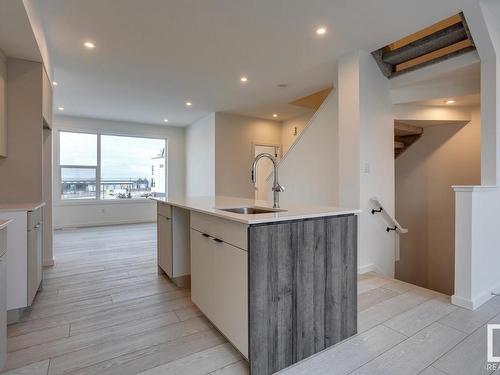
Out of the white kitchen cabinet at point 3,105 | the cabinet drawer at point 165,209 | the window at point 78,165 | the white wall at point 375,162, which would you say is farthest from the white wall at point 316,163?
the window at point 78,165

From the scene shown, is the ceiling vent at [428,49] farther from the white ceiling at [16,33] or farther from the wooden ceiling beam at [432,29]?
the white ceiling at [16,33]

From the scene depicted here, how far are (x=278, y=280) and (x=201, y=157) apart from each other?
18.1 feet

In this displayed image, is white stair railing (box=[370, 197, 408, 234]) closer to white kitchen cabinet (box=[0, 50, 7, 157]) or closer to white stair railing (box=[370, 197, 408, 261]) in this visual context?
white stair railing (box=[370, 197, 408, 261])

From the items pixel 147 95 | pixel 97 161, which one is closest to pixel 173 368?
pixel 147 95

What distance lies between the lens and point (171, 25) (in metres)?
2.65

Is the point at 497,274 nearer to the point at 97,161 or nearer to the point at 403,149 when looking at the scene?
the point at 403,149

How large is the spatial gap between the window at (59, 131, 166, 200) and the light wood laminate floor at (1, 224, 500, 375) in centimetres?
410

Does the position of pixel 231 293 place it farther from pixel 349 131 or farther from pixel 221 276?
pixel 349 131

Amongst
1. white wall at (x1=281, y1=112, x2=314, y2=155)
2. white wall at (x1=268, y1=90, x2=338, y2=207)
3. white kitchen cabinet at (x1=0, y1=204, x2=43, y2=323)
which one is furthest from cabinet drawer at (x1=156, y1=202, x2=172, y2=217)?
white wall at (x1=281, y1=112, x2=314, y2=155)

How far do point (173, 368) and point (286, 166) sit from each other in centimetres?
344

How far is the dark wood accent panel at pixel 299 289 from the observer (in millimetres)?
1462

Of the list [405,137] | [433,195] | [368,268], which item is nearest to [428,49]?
[405,137]

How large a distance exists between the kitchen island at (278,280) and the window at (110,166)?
5.85m
